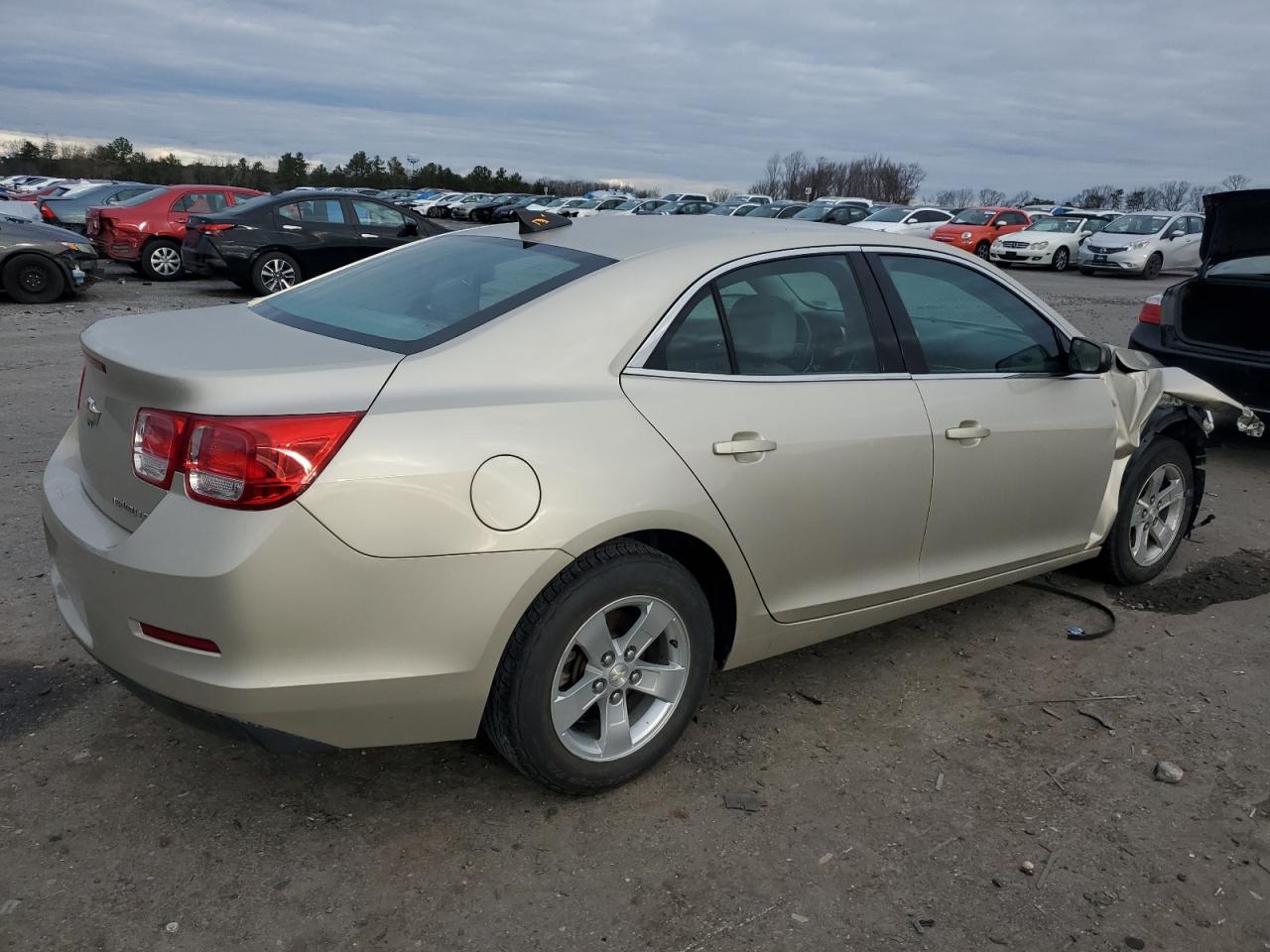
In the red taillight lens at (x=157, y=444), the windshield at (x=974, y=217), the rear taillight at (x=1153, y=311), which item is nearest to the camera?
the red taillight lens at (x=157, y=444)

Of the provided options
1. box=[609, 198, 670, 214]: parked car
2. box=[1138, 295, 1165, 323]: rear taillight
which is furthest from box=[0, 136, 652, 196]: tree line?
box=[1138, 295, 1165, 323]: rear taillight

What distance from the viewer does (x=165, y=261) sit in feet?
55.2

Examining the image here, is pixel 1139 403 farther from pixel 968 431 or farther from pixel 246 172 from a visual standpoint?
pixel 246 172

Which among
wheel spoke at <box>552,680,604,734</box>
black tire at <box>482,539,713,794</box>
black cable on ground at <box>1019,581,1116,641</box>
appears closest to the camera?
black tire at <box>482,539,713,794</box>

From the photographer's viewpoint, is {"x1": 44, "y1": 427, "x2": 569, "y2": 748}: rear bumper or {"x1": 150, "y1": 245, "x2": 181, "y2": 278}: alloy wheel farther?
{"x1": 150, "y1": 245, "x2": 181, "y2": 278}: alloy wheel

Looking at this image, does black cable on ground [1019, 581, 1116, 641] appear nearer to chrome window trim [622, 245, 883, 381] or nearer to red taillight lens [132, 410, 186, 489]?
chrome window trim [622, 245, 883, 381]

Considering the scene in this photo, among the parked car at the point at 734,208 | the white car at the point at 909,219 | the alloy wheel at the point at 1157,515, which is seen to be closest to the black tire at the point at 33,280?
the alloy wheel at the point at 1157,515

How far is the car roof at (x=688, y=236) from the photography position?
3273 millimetres

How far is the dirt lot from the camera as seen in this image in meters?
2.52

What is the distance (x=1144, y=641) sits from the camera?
427cm

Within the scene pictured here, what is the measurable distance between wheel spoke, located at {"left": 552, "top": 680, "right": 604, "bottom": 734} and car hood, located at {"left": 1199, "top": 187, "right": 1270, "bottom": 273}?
5.98 meters

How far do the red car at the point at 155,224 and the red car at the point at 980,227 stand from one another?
17.4 metres

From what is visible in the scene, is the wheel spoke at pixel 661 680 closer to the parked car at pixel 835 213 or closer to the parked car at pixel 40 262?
the parked car at pixel 40 262

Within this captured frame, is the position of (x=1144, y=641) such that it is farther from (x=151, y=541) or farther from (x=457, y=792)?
(x=151, y=541)
